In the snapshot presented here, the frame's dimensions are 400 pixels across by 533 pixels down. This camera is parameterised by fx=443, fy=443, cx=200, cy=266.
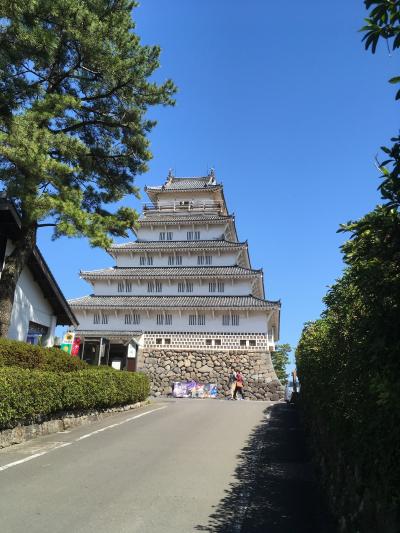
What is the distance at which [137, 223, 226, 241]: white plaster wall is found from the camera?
42719 millimetres

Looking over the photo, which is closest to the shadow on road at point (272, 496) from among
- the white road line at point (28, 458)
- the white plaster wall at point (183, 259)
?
the white road line at point (28, 458)

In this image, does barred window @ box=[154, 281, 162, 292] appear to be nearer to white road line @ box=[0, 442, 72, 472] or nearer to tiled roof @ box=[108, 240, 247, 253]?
tiled roof @ box=[108, 240, 247, 253]

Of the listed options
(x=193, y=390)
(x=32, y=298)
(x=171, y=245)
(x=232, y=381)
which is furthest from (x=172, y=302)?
(x=32, y=298)

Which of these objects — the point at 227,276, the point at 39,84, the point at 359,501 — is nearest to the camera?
the point at 359,501

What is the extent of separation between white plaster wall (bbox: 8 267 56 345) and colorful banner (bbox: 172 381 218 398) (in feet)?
54.3

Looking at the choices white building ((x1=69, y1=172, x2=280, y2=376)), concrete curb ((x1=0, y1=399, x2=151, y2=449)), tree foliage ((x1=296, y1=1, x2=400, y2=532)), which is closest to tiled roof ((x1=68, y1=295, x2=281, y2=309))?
white building ((x1=69, y1=172, x2=280, y2=376))

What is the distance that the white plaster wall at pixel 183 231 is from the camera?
42719 millimetres

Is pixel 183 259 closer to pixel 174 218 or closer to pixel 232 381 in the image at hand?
pixel 174 218

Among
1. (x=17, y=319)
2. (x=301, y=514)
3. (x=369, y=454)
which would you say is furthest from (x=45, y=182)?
(x=369, y=454)

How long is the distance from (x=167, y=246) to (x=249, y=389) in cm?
1511

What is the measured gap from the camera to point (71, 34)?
520 inches

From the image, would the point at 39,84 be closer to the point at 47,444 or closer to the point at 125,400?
the point at 47,444

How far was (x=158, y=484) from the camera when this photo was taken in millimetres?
7320

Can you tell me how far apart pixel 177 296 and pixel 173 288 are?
0.95 meters
